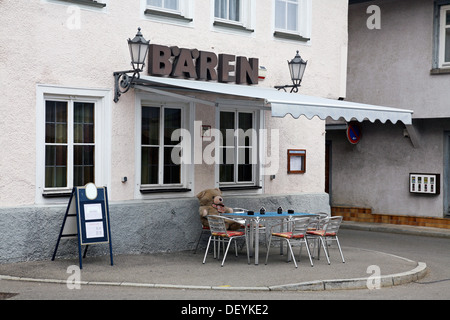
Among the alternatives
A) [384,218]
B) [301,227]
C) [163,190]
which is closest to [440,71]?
[384,218]

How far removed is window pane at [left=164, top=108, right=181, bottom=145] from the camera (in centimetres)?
1291

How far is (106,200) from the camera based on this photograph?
1117cm

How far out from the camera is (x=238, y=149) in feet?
46.2

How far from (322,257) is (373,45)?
9.33 m

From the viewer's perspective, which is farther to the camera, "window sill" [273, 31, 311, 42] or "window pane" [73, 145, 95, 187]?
"window sill" [273, 31, 311, 42]

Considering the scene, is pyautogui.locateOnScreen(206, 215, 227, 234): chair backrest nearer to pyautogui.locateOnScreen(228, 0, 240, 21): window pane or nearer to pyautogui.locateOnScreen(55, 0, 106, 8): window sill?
pyautogui.locateOnScreen(55, 0, 106, 8): window sill

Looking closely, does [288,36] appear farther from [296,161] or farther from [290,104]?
[290,104]

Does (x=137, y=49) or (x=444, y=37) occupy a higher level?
(x=444, y=37)

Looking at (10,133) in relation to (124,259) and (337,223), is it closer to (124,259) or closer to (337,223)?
(124,259)

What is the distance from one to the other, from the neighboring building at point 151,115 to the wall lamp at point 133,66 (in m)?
0.14

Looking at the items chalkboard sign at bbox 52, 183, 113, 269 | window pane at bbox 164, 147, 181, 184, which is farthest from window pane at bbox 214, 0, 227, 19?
chalkboard sign at bbox 52, 183, 113, 269

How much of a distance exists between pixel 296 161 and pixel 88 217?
5.55 m

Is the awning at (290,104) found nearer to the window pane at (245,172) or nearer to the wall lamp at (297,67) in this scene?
the wall lamp at (297,67)

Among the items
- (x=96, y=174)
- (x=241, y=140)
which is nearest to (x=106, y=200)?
(x=96, y=174)
